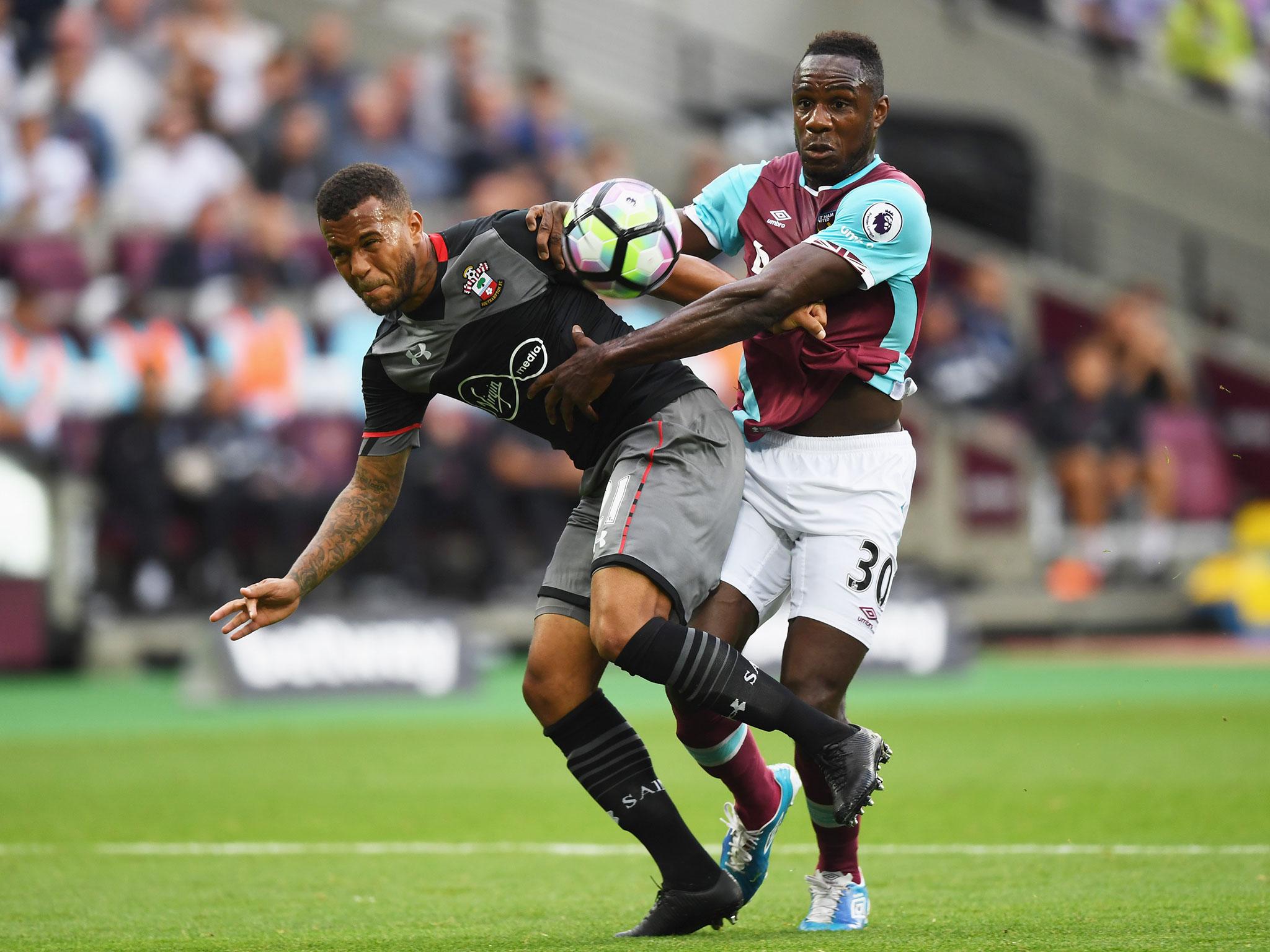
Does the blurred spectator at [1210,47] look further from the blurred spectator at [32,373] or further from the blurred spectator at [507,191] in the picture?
the blurred spectator at [32,373]

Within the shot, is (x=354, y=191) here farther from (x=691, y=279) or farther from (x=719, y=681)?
(x=719, y=681)

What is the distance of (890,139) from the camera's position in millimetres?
20281

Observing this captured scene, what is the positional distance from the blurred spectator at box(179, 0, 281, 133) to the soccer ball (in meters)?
11.7

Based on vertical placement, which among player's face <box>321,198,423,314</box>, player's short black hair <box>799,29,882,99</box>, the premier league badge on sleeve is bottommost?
player's face <box>321,198,423,314</box>

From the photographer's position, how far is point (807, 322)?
539 centimetres

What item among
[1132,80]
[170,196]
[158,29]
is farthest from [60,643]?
[1132,80]

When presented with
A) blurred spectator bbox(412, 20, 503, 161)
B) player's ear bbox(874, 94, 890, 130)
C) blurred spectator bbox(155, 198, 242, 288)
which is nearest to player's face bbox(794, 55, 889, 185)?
player's ear bbox(874, 94, 890, 130)

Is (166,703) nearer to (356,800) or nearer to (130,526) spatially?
(130,526)

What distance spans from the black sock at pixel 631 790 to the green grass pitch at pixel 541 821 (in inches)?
8.8

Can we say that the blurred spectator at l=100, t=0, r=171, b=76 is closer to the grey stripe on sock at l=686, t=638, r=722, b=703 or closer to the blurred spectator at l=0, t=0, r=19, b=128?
the blurred spectator at l=0, t=0, r=19, b=128

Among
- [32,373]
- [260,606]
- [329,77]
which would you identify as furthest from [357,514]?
[329,77]

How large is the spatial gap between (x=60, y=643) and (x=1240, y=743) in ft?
30.0

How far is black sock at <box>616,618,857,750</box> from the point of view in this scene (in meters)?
5.09

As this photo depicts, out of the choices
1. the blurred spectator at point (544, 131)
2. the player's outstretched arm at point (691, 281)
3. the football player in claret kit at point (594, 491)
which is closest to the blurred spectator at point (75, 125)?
the blurred spectator at point (544, 131)
